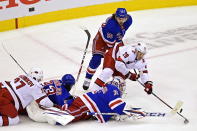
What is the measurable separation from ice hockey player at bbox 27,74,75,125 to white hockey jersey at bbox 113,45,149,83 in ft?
1.67

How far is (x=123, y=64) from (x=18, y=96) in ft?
3.11

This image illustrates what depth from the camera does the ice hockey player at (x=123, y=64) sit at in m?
3.81

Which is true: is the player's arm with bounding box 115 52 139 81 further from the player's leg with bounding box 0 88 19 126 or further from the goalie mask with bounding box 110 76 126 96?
the player's leg with bounding box 0 88 19 126

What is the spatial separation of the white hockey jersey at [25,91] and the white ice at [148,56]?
0.57 feet

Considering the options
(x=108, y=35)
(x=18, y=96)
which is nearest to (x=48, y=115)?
(x=18, y=96)

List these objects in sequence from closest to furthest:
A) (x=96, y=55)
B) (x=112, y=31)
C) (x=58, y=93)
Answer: (x=58, y=93), (x=112, y=31), (x=96, y=55)

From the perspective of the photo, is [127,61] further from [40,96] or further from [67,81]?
[40,96]

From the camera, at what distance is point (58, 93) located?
11.6ft

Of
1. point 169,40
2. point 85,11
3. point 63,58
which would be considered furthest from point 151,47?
point 85,11

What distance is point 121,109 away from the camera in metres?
3.38

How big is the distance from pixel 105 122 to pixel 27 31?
3.09 m

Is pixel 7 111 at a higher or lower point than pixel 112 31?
lower

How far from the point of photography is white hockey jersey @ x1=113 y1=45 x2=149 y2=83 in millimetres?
3824

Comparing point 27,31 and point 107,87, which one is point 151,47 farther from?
point 107,87
